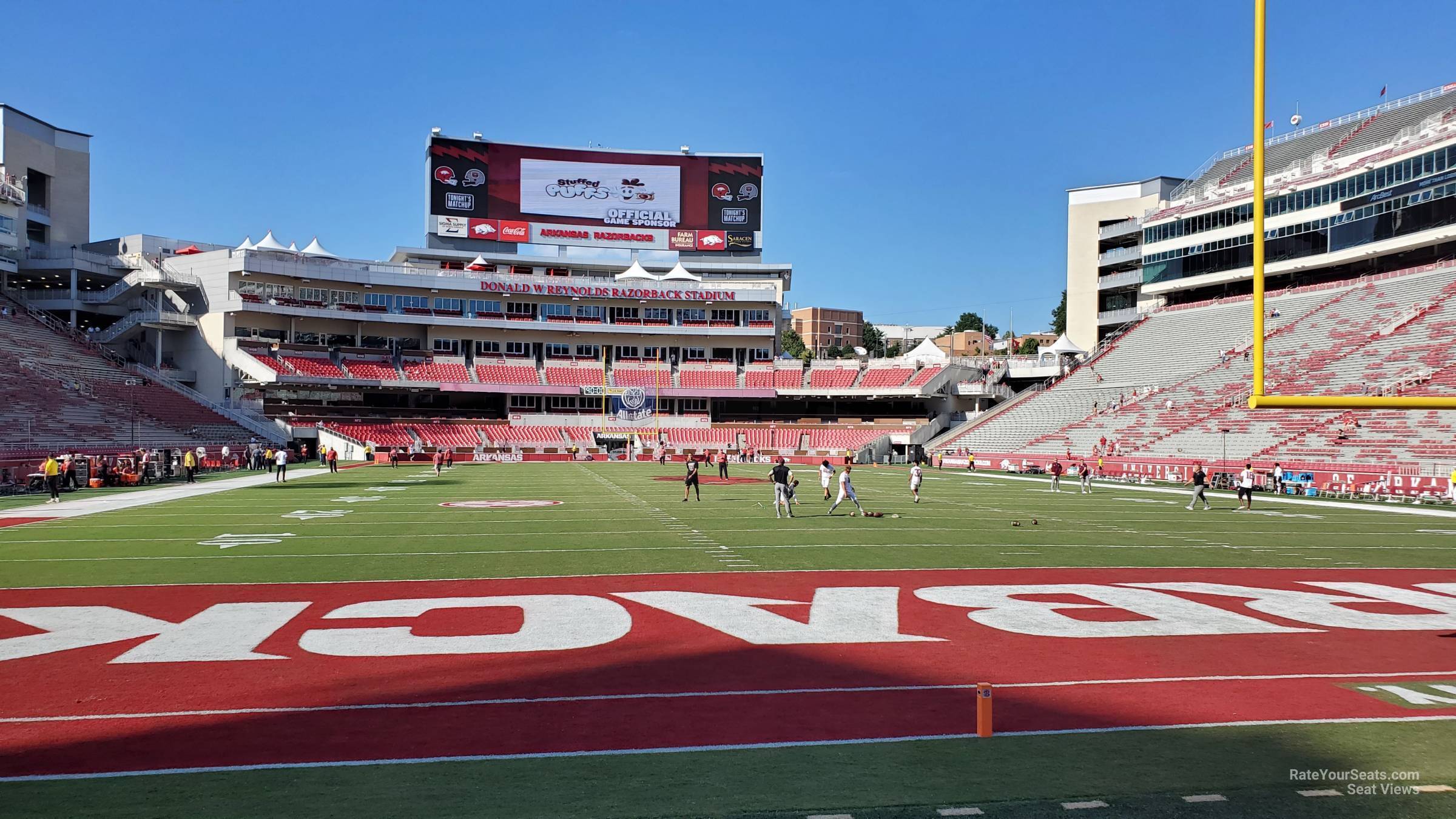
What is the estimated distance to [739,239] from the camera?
3145 inches

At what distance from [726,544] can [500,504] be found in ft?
36.5

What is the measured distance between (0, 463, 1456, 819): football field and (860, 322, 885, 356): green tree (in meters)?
145

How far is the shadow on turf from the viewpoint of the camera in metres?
5.85

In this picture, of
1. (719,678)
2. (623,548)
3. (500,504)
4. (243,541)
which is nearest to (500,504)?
(500,504)

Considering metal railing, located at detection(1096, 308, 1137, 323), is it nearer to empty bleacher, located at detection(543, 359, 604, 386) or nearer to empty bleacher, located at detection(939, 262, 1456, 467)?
empty bleacher, located at detection(939, 262, 1456, 467)

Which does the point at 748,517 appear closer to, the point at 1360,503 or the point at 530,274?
the point at 1360,503

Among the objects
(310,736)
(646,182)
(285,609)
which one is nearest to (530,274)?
(646,182)

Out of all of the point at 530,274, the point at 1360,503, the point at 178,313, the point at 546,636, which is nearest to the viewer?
the point at 546,636

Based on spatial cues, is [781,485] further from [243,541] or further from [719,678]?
[719,678]

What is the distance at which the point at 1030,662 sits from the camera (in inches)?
369

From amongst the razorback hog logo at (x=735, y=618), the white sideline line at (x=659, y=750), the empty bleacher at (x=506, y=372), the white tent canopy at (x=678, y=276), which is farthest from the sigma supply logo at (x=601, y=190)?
the white sideline line at (x=659, y=750)

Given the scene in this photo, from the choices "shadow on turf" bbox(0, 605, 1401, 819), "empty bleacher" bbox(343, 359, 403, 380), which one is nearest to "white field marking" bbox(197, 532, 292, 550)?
"shadow on turf" bbox(0, 605, 1401, 819)

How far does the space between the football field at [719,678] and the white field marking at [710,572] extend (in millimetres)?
98

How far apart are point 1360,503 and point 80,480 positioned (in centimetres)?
4333
